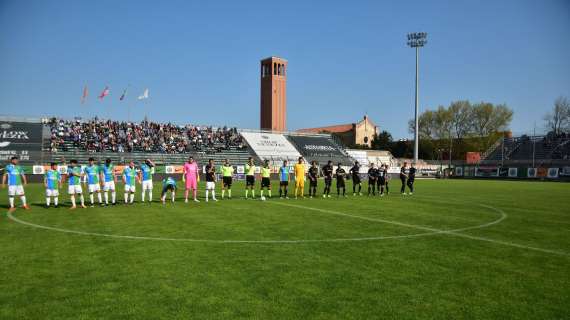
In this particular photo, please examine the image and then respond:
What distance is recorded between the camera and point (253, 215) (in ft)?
45.1

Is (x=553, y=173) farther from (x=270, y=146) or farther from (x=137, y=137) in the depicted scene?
(x=137, y=137)

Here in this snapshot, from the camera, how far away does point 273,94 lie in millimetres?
88125

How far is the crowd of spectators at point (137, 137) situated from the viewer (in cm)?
4312

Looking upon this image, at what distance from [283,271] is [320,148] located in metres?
56.1

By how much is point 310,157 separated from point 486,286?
51839 millimetres

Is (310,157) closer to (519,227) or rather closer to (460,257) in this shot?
(519,227)

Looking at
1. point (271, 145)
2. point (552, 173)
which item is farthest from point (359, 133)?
point (552, 173)

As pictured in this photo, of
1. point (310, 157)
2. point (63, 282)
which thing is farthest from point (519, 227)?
Result: point (310, 157)

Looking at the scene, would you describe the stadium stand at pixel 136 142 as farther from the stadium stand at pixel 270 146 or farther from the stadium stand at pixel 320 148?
the stadium stand at pixel 320 148

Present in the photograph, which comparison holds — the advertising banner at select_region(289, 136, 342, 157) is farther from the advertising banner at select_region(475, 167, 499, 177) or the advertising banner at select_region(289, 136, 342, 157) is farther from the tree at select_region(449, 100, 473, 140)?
the tree at select_region(449, 100, 473, 140)

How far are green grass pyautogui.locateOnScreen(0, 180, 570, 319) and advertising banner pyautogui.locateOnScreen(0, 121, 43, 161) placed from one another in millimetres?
33847

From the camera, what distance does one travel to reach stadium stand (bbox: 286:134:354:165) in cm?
5840

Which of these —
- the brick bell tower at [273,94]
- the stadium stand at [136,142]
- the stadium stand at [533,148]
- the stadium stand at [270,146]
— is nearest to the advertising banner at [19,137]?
the stadium stand at [136,142]

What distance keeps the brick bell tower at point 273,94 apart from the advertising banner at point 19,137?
5115 cm
